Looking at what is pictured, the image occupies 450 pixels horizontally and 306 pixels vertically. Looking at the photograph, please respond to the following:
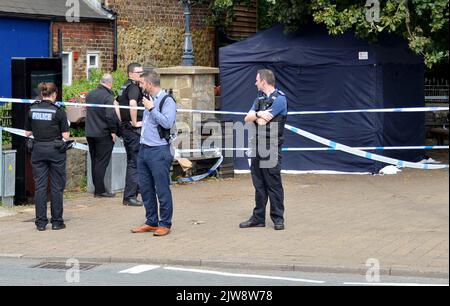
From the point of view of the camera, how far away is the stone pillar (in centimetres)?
1759

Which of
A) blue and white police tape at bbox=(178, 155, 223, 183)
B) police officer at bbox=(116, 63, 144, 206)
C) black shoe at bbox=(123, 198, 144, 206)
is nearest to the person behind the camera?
police officer at bbox=(116, 63, 144, 206)

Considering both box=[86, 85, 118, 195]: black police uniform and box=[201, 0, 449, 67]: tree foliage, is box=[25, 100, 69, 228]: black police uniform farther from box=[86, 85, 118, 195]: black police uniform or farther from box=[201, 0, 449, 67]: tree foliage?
box=[201, 0, 449, 67]: tree foliage

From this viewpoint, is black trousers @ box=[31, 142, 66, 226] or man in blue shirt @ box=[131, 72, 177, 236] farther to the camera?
black trousers @ box=[31, 142, 66, 226]

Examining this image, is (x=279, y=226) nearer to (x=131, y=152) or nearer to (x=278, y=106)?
(x=278, y=106)

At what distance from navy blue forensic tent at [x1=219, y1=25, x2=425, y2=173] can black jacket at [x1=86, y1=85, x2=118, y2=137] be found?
429cm

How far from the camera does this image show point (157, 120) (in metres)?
11.0

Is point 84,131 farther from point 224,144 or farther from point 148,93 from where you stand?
point 148,93

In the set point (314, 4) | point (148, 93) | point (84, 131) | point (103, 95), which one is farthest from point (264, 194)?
point (314, 4)

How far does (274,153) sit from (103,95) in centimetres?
432

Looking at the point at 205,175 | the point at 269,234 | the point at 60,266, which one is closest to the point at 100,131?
the point at 205,175

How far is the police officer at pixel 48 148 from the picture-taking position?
1175cm

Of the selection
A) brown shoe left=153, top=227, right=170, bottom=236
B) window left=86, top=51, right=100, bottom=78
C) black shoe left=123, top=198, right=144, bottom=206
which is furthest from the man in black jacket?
window left=86, top=51, right=100, bottom=78

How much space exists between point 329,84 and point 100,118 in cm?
530

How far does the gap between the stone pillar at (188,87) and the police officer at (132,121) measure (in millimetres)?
3717
